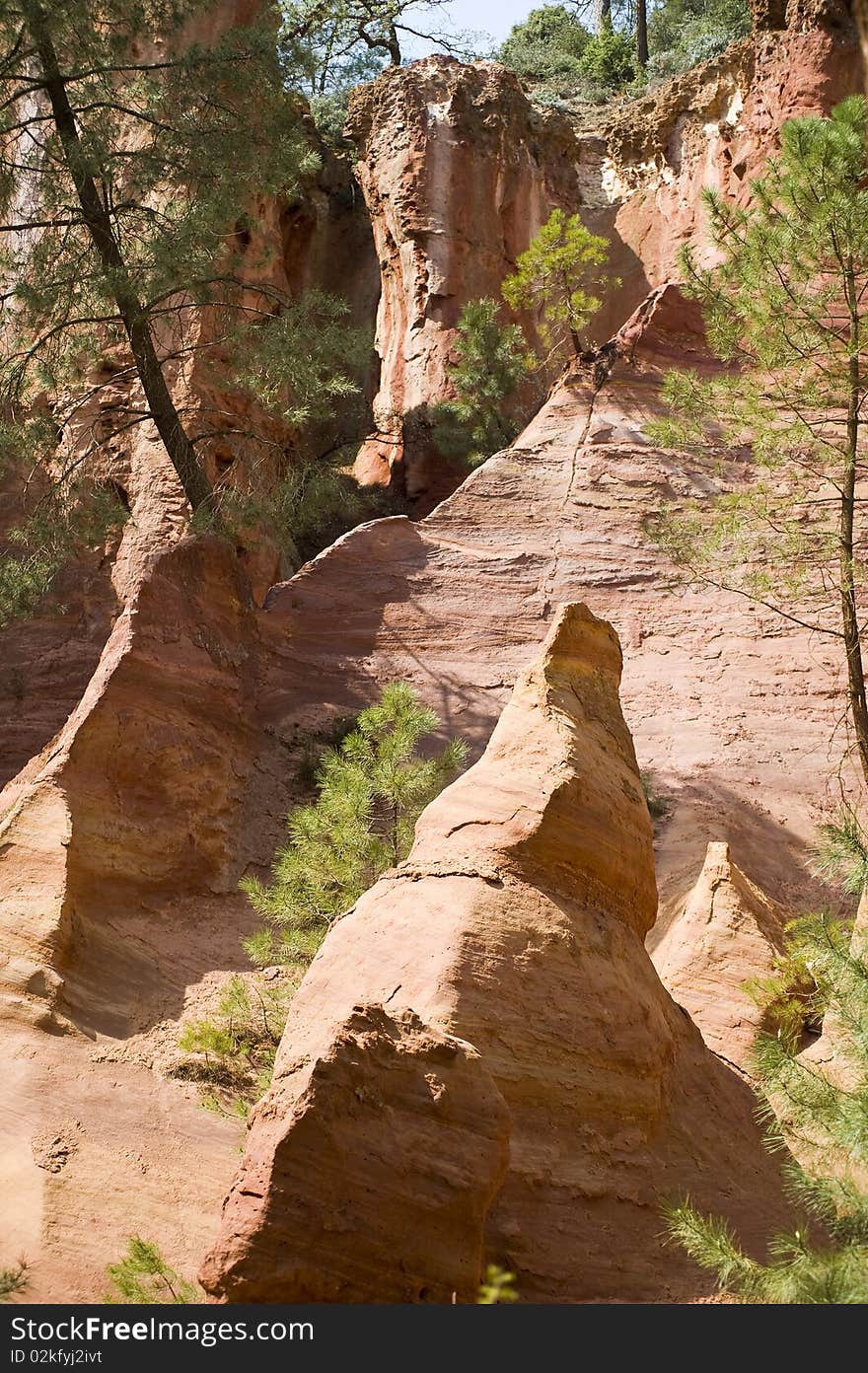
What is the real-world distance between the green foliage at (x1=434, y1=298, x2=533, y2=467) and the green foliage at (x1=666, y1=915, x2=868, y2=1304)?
50.7 ft

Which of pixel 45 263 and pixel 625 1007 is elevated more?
pixel 45 263

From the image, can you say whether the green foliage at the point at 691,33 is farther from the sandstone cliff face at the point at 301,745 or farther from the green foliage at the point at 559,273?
the sandstone cliff face at the point at 301,745

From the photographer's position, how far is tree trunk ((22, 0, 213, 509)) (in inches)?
513

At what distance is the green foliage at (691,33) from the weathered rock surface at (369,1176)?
27.2 meters

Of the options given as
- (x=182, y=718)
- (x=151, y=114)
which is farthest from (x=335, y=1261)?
(x=151, y=114)

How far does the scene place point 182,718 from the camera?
11.4 meters

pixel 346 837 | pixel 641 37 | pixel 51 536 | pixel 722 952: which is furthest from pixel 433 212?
pixel 641 37

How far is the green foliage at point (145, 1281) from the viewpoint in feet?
18.8

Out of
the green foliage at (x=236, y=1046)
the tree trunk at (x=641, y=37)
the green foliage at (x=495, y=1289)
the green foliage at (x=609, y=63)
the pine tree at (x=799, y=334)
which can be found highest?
the tree trunk at (x=641, y=37)

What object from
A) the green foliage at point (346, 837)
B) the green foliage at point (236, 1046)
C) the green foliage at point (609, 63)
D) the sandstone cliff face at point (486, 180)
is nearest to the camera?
the green foliage at point (236, 1046)

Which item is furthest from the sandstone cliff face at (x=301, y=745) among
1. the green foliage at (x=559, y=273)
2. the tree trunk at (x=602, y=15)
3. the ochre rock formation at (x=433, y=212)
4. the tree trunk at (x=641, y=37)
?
the tree trunk at (x=602, y=15)

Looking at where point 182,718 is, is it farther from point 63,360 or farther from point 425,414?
point 425,414

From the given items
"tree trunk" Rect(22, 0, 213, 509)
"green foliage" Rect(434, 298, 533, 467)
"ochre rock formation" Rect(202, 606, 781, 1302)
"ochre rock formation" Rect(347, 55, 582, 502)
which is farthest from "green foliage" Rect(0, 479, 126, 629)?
"ochre rock formation" Rect(347, 55, 582, 502)

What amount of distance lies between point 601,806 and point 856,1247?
3003mm
